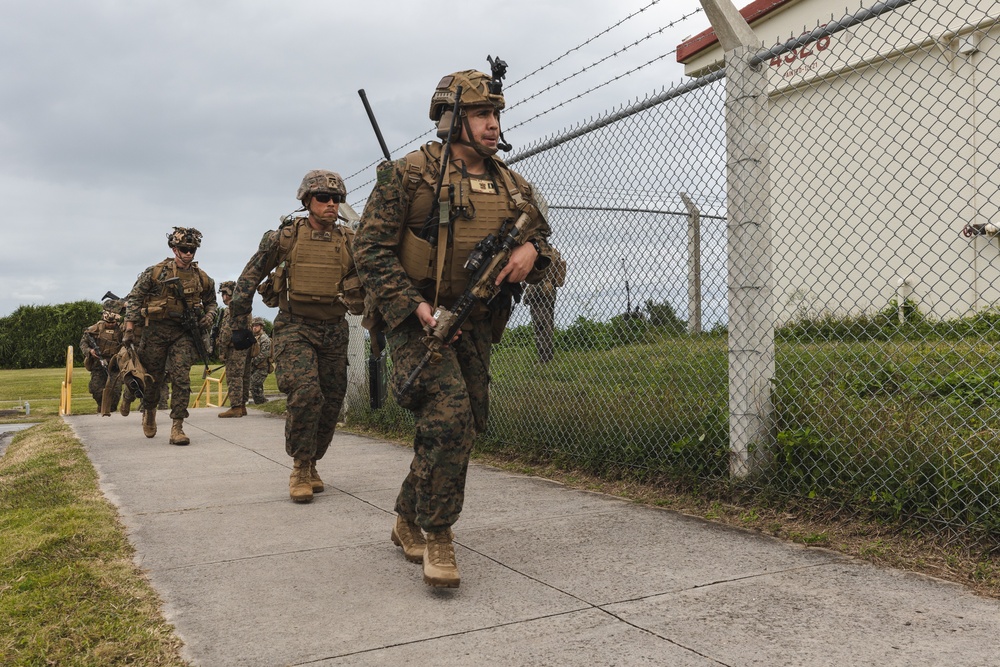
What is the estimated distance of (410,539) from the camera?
3.95 meters

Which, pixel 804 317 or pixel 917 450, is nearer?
pixel 917 450

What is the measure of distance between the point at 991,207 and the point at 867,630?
5.00 meters

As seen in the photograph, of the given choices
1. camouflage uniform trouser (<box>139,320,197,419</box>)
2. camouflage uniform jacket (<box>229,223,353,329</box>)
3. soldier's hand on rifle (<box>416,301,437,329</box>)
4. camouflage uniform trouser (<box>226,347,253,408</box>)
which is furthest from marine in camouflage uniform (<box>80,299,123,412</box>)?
soldier's hand on rifle (<box>416,301,437,329</box>)

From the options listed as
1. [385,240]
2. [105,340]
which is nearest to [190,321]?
[385,240]

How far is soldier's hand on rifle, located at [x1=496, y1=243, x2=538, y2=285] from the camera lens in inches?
142

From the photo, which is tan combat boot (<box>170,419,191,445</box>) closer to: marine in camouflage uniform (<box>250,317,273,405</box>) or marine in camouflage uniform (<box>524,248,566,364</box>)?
marine in camouflage uniform (<box>524,248,566,364</box>)

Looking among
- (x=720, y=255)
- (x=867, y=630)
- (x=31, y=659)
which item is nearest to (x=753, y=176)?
(x=720, y=255)

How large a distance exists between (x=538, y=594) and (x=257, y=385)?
1459cm

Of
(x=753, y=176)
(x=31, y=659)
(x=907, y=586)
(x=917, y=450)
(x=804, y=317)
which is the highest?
(x=753, y=176)

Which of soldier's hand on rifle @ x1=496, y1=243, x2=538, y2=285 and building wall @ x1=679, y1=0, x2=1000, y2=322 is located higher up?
building wall @ x1=679, y1=0, x2=1000, y2=322

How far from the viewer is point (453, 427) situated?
3504mm

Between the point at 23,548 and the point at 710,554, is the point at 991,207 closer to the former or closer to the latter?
the point at 710,554

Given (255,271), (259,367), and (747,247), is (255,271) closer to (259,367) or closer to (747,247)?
(747,247)

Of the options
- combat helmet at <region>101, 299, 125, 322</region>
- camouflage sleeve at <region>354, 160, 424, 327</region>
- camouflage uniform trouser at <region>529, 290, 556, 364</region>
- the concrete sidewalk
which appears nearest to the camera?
the concrete sidewalk
